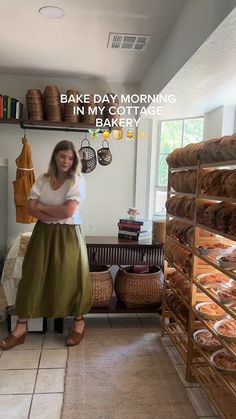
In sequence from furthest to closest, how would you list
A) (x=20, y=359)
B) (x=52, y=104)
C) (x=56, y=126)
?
(x=56, y=126) < (x=52, y=104) < (x=20, y=359)

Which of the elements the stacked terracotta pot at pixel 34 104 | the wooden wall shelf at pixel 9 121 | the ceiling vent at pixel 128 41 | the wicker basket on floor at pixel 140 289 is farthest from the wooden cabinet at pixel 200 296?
the wooden wall shelf at pixel 9 121

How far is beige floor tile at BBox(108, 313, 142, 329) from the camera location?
2.94 metres

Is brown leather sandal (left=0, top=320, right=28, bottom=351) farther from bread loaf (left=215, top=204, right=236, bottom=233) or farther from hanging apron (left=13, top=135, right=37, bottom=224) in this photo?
bread loaf (left=215, top=204, right=236, bottom=233)

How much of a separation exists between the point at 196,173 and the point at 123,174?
1.53 meters

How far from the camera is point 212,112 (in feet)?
10.6

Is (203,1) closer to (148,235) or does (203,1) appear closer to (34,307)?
(148,235)

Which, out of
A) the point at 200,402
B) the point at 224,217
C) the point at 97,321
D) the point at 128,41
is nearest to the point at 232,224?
the point at 224,217

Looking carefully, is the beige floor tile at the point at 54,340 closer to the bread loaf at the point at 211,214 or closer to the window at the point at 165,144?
the bread loaf at the point at 211,214

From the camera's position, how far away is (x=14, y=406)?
1.85 m

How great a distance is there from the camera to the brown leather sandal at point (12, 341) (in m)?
2.43

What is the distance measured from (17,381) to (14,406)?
0.75 feet

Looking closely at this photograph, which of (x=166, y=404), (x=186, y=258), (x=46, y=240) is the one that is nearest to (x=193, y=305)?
(x=186, y=258)

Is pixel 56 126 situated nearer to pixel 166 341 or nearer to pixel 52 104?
pixel 52 104

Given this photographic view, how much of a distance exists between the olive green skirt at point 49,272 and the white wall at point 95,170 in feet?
3.54
